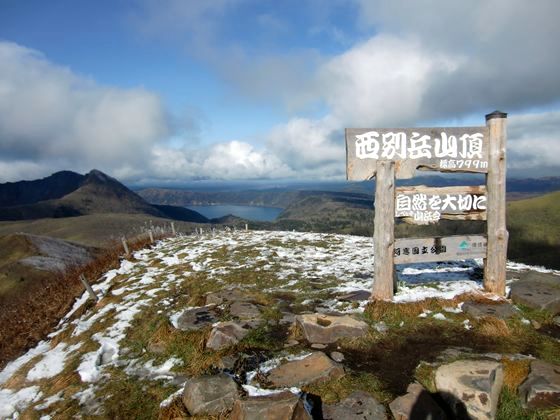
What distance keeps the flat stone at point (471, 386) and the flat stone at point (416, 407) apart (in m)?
0.30

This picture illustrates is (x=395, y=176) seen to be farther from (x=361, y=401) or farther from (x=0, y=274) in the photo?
(x=0, y=274)

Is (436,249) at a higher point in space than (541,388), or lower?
higher

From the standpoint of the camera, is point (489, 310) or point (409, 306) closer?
point (489, 310)

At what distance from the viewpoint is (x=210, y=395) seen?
5.95 metres

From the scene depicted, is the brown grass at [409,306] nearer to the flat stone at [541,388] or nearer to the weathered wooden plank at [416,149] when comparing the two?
the flat stone at [541,388]

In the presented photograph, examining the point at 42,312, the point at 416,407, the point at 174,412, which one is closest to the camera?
the point at 416,407

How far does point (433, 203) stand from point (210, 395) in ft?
26.5

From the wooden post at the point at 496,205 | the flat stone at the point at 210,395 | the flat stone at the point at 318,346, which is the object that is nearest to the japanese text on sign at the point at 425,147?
the wooden post at the point at 496,205

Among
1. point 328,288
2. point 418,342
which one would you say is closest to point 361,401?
point 418,342

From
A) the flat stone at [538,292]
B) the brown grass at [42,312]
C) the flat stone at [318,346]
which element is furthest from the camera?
the brown grass at [42,312]

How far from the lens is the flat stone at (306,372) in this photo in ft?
21.4

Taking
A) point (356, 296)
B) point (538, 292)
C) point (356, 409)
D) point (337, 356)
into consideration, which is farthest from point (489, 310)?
point (356, 409)

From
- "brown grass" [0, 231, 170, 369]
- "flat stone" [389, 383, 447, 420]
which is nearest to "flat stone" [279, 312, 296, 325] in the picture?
"flat stone" [389, 383, 447, 420]

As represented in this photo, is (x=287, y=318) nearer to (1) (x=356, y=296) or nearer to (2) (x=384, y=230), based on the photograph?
(1) (x=356, y=296)
